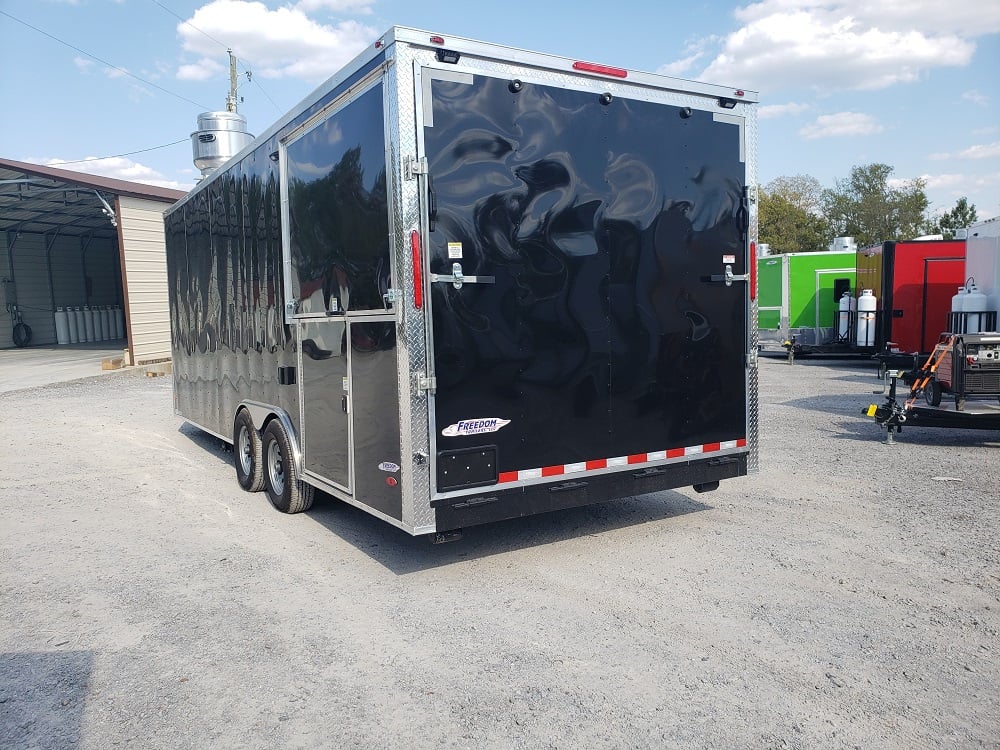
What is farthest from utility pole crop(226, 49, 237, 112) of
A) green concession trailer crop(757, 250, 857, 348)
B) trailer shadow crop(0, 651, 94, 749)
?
trailer shadow crop(0, 651, 94, 749)

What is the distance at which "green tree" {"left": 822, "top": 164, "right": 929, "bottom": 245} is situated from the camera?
4959 cm

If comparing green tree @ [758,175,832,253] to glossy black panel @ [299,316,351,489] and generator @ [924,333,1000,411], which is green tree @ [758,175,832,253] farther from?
glossy black panel @ [299,316,351,489]

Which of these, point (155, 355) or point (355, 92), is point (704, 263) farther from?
A: point (155, 355)

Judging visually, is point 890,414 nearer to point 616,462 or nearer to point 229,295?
point 616,462

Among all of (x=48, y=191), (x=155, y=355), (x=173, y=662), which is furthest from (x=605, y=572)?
(x=48, y=191)

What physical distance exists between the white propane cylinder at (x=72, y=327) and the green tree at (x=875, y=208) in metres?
43.8

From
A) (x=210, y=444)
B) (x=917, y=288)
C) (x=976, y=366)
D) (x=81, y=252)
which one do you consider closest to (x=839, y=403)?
(x=976, y=366)

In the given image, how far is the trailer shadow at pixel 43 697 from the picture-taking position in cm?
324

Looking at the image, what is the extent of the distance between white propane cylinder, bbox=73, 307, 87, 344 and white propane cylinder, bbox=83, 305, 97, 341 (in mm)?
64

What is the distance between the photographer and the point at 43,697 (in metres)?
3.57

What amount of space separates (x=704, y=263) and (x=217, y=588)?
3.88 m

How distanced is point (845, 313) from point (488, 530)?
14431mm

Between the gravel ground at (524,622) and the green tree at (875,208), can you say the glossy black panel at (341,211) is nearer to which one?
the gravel ground at (524,622)

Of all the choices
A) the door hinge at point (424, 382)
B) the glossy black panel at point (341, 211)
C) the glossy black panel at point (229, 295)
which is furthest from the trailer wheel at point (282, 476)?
the door hinge at point (424, 382)
